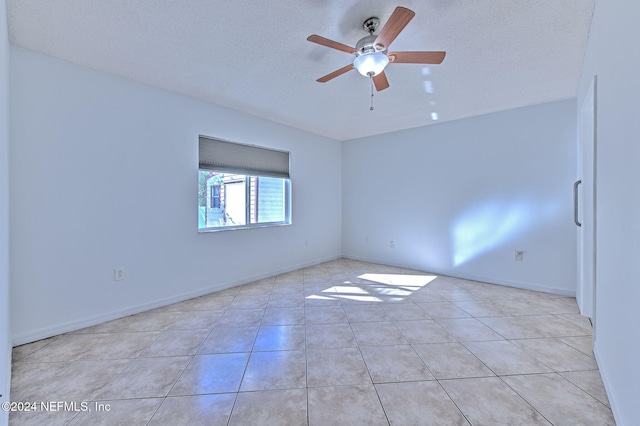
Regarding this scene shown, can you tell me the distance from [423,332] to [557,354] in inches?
36.2

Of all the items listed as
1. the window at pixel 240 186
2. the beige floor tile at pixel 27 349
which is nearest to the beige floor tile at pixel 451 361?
the window at pixel 240 186

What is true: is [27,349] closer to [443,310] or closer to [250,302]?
[250,302]

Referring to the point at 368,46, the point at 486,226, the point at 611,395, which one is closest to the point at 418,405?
the point at 611,395

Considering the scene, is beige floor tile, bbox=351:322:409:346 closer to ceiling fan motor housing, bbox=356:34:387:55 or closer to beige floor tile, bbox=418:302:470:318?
beige floor tile, bbox=418:302:470:318

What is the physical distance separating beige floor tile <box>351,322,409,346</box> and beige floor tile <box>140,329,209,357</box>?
132 cm

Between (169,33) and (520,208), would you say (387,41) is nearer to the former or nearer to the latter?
(169,33)

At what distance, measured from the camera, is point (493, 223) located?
3.54 m

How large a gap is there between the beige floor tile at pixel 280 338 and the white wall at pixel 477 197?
2763 millimetres

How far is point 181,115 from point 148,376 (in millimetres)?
2591

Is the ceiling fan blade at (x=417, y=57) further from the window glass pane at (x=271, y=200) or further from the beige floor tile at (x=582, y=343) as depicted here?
the window glass pane at (x=271, y=200)

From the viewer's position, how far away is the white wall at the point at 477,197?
3125 mm

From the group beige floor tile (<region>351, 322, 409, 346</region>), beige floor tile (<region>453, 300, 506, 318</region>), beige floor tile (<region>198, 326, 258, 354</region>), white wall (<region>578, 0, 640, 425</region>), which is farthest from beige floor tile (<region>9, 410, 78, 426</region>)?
beige floor tile (<region>453, 300, 506, 318</region>)

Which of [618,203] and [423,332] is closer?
[618,203]

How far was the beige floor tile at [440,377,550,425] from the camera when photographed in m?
1.31
